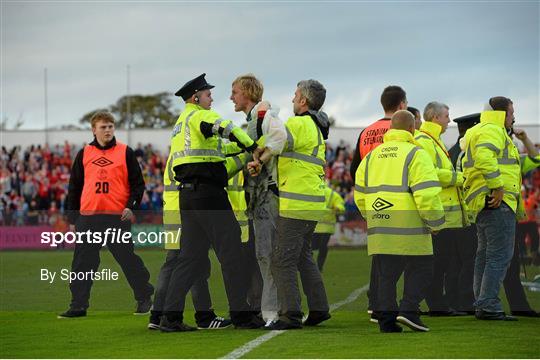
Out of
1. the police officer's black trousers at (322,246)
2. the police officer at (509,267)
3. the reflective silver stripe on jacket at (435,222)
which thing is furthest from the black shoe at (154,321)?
the police officer's black trousers at (322,246)

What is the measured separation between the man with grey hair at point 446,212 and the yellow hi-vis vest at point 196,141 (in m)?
2.27

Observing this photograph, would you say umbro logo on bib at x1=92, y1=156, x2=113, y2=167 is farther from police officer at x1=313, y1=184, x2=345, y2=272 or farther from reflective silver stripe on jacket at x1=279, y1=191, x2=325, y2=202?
police officer at x1=313, y1=184, x2=345, y2=272

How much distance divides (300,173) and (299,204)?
304 mm

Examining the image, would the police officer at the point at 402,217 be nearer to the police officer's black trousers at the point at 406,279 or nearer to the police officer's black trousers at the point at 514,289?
the police officer's black trousers at the point at 406,279

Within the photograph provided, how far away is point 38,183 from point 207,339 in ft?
97.5

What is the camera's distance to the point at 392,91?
12062 mm

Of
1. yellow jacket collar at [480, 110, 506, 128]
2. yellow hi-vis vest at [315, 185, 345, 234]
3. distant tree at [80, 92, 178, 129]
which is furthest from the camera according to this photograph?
distant tree at [80, 92, 178, 129]

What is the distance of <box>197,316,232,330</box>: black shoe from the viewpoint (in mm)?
11305

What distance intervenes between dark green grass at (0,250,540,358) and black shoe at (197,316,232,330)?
291mm

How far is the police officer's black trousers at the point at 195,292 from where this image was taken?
37.4 feet

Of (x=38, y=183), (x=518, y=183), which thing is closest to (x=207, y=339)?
(x=518, y=183)

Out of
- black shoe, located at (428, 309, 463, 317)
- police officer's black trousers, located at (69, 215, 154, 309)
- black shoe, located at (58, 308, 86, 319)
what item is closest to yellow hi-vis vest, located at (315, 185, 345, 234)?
police officer's black trousers, located at (69, 215, 154, 309)

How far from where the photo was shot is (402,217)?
10.6 meters

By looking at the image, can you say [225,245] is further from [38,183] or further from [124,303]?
[38,183]
